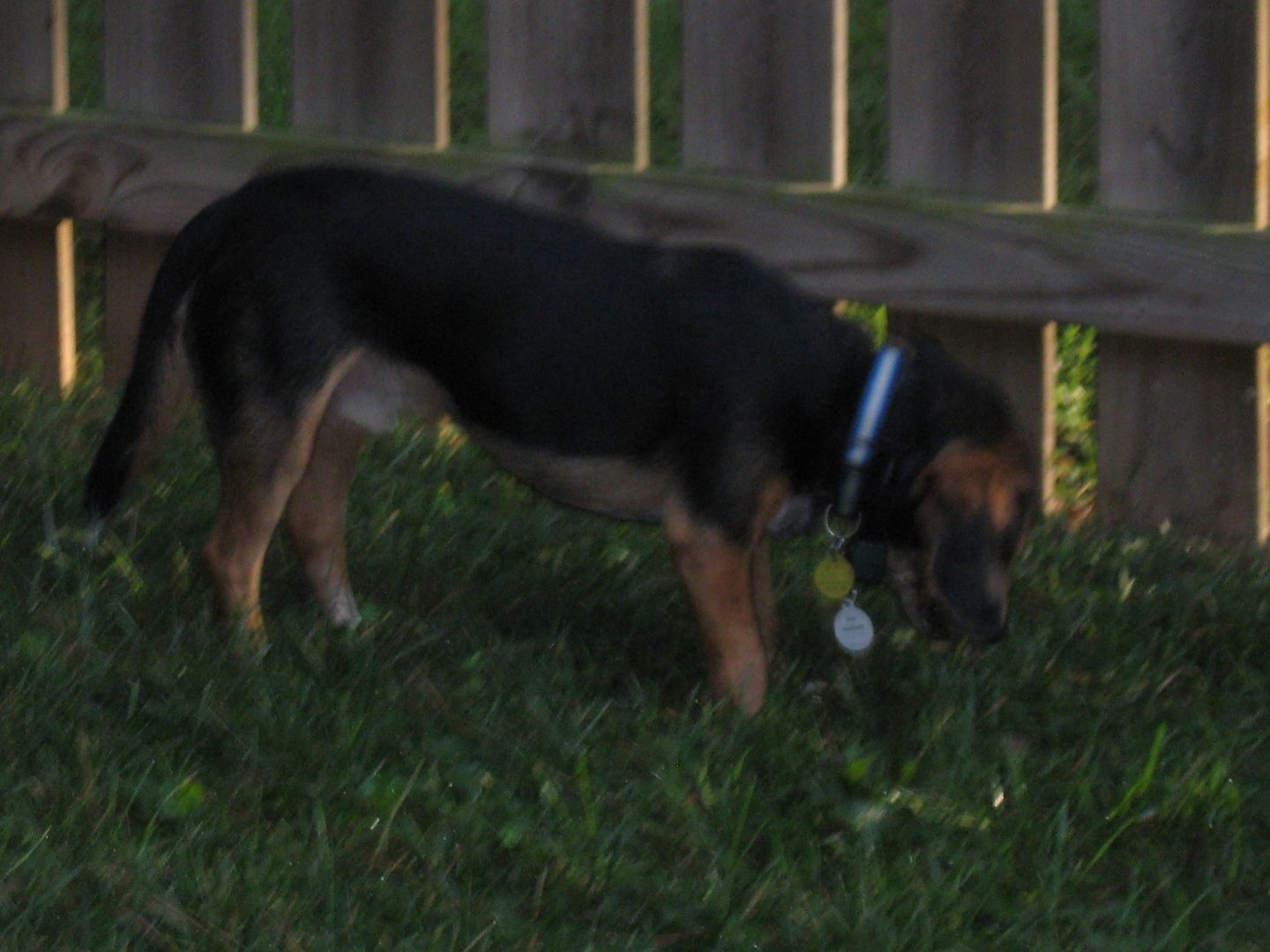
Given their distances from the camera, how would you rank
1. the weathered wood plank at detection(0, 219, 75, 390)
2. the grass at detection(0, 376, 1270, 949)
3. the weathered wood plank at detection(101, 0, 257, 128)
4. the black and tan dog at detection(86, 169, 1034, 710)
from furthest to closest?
the weathered wood plank at detection(0, 219, 75, 390) → the weathered wood plank at detection(101, 0, 257, 128) → the black and tan dog at detection(86, 169, 1034, 710) → the grass at detection(0, 376, 1270, 949)

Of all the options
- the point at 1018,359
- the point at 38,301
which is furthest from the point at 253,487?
the point at 38,301

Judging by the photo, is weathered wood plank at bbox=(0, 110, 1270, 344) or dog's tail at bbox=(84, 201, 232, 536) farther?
weathered wood plank at bbox=(0, 110, 1270, 344)

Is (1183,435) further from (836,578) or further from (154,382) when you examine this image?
(154,382)

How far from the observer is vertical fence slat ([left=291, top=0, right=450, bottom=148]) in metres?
5.54

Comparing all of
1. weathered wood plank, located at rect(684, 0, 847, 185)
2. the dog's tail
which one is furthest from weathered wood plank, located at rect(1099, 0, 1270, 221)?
the dog's tail

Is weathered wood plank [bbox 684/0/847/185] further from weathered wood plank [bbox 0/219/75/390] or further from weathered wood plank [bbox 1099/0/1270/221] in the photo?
weathered wood plank [bbox 0/219/75/390]

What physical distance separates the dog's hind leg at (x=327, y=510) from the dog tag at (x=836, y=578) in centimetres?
95

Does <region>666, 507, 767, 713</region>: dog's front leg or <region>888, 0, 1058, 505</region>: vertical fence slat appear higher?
<region>888, 0, 1058, 505</region>: vertical fence slat

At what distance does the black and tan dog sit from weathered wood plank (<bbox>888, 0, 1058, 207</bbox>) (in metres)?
0.99

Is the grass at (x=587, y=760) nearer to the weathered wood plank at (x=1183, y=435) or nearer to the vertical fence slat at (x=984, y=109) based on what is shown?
the weathered wood plank at (x=1183, y=435)

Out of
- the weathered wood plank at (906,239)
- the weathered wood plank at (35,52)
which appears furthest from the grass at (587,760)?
the weathered wood plank at (35,52)

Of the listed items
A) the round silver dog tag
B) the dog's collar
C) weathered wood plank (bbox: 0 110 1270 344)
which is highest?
weathered wood plank (bbox: 0 110 1270 344)

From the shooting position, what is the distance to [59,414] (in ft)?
17.8

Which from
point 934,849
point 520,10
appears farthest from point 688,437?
point 520,10
